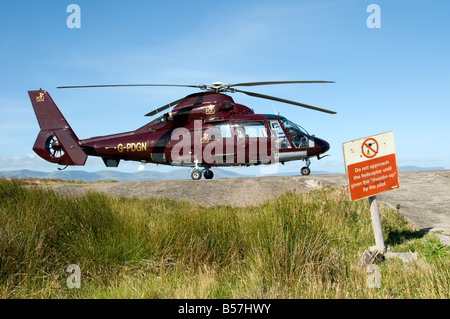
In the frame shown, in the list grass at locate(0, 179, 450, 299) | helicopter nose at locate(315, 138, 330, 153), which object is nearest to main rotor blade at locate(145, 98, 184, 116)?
helicopter nose at locate(315, 138, 330, 153)

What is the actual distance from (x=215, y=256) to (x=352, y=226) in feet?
10.5

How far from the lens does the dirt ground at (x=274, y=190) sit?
30.3 ft

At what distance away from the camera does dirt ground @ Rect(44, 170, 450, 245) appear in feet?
30.3

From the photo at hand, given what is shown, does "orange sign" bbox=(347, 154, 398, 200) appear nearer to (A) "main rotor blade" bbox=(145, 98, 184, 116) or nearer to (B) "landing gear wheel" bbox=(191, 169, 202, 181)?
(B) "landing gear wheel" bbox=(191, 169, 202, 181)

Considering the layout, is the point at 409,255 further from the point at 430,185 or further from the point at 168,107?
the point at 168,107

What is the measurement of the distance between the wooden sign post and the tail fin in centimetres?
1238

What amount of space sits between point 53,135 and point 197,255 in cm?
1293

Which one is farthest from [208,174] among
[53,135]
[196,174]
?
[53,135]

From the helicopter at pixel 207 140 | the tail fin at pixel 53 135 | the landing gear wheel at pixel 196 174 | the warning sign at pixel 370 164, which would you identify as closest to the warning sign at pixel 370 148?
the warning sign at pixel 370 164

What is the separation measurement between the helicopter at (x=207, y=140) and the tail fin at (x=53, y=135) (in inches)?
1.8

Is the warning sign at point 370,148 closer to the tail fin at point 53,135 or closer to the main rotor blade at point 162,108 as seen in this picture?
the main rotor blade at point 162,108

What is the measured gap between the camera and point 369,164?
5426 millimetres

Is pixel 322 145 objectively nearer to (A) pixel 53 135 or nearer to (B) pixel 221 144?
(B) pixel 221 144
